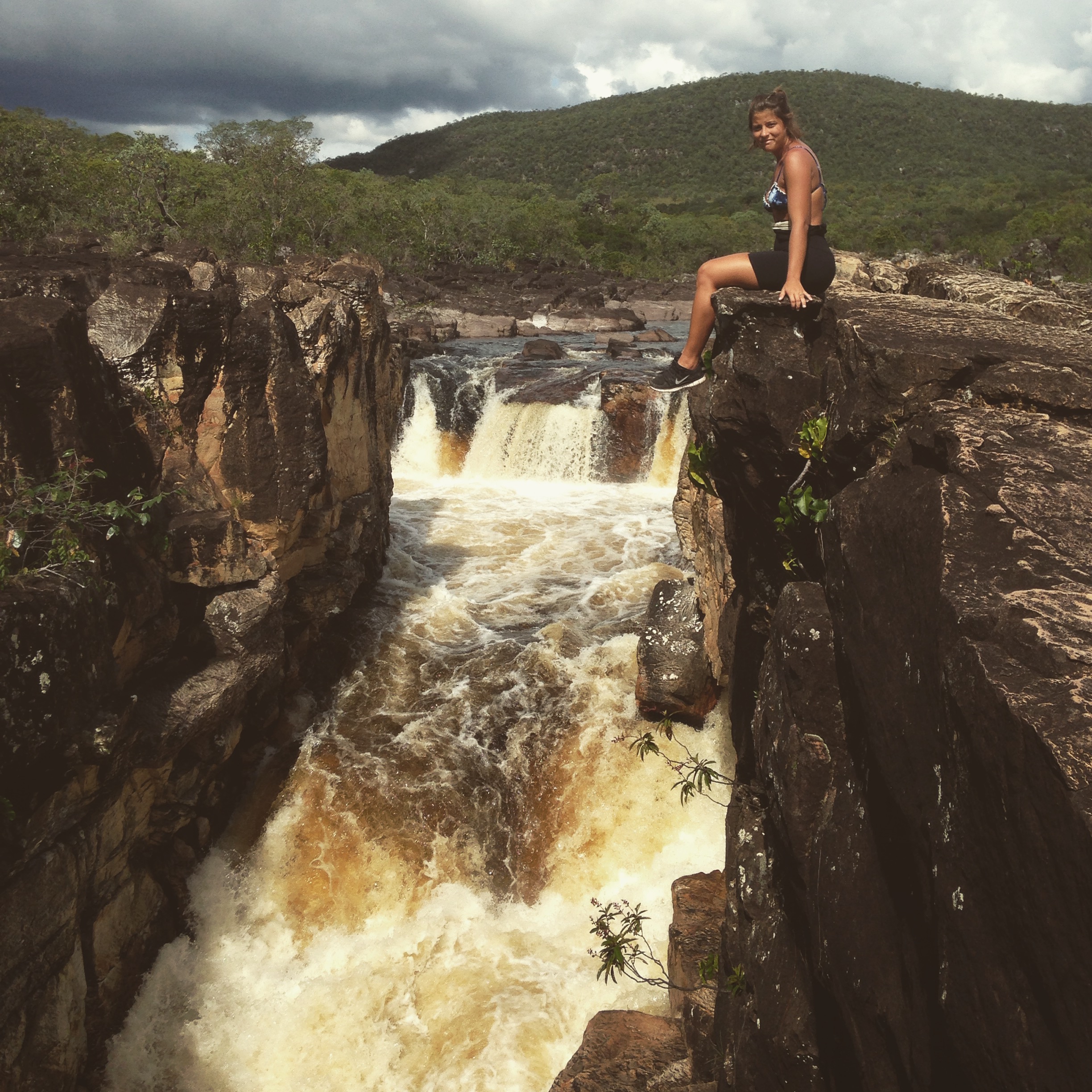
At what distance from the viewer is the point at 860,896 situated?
2.68 m

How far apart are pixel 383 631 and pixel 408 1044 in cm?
468

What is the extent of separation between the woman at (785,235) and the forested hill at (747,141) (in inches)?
3459

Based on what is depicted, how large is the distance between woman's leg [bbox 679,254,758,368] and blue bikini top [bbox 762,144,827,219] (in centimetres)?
30

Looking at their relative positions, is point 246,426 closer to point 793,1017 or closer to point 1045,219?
point 793,1017

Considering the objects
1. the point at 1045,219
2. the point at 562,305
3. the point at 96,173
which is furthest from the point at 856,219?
the point at 96,173

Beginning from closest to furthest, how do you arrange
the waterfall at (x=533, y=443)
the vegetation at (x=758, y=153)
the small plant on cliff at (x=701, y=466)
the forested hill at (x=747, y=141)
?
the small plant on cliff at (x=701, y=466) < the waterfall at (x=533, y=443) < the vegetation at (x=758, y=153) < the forested hill at (x=747, y=141)

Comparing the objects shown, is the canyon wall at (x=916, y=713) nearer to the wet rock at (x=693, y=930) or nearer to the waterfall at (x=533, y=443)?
the wet rock at (x=693, y=930)

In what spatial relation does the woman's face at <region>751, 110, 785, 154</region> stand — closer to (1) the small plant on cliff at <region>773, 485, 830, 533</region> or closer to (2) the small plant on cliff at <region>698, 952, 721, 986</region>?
(1) the small plant on cliff at <region>773, 485, 830, 533</region>

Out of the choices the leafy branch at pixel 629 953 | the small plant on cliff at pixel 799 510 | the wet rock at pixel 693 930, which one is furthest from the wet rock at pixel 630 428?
the small plant on cliff at pixel 799 510

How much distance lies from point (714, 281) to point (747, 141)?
107 metres

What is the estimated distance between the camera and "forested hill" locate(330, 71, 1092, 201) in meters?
95.1

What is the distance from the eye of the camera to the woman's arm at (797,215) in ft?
14.6

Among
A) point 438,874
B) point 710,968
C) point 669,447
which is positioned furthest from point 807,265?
point 669,447

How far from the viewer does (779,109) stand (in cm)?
454
